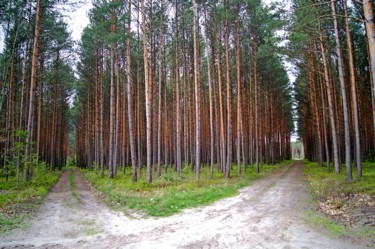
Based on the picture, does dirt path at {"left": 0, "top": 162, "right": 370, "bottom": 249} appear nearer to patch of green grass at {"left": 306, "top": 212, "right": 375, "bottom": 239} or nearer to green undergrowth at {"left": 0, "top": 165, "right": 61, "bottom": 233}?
patch of green grass at {"left": 306, "top": 212, "right": 375, "bottom": 239}

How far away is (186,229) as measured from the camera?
6.40 meters

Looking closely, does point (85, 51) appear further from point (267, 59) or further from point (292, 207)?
point (292, 207)

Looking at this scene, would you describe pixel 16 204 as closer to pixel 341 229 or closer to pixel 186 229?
pixel 186 229

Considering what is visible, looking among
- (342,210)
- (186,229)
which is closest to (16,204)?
(186,229)

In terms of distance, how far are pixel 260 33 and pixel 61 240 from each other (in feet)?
68.3

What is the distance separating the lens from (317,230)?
233 inches

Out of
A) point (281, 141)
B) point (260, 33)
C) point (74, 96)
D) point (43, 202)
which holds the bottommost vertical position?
point (43, 202)

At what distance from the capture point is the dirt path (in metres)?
5.31

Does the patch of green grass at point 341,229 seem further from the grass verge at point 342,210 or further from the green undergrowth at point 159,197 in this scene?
the green undergrowth at point 159,197

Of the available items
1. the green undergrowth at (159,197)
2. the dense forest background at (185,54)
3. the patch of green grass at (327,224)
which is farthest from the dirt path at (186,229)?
the dense forest background at (185,54)

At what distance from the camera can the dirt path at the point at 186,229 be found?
17.4 feet

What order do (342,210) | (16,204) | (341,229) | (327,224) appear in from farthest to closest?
(16,204) → (342,210) → (327,224) → (341,229)

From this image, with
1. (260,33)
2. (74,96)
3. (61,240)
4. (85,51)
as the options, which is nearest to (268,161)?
(260,33)

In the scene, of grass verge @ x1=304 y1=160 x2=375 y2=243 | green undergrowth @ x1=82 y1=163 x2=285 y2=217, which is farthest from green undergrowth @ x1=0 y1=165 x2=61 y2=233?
grass verge @ x1=304 y1=160 x2=375 y2=243
